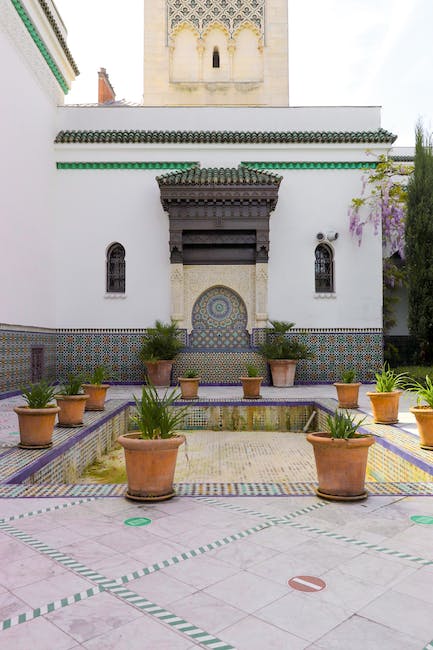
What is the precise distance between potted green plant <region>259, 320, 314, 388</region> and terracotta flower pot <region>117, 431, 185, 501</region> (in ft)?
23.0

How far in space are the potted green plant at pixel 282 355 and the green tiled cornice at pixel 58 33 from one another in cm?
728

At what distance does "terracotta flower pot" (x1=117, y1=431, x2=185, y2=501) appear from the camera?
354cm

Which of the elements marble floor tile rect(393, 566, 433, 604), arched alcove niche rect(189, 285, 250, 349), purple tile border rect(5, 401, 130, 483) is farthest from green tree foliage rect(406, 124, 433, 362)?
marble floor tile rect(393, 566, 433, 604)

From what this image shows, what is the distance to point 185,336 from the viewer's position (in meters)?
11.0

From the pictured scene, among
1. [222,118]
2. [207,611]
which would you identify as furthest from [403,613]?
[222,118]

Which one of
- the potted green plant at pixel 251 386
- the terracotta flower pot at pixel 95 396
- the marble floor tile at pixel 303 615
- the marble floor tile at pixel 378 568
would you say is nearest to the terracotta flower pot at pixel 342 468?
the marble floor tile at pixel 378 568

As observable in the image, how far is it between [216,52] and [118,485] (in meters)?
16.4

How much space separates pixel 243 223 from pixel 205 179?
1196mm

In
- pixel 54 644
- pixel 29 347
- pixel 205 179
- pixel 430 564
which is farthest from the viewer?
pixel 205 179

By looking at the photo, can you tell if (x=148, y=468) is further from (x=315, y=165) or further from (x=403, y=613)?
(x=315, y=165)

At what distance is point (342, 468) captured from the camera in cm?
359

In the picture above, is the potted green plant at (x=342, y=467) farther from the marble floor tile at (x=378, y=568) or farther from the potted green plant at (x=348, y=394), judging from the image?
the potted green plant at (x=348, y=394)

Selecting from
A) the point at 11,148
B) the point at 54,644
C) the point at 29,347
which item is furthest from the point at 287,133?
the point at 54,644

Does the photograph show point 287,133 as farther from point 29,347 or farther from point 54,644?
point 54,644
